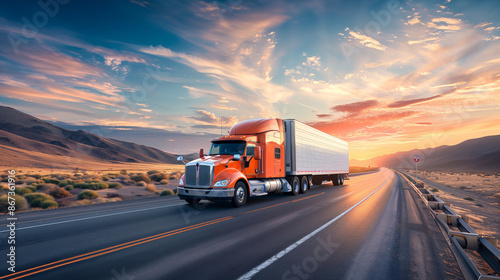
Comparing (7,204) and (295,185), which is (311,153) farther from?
(7,204)

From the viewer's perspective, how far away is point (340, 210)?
1088cm

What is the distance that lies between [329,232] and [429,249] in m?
2.30

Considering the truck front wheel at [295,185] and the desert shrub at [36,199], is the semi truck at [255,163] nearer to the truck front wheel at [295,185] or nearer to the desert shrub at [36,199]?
the truck front wheel at [295,185]

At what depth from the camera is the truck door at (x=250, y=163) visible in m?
12.4

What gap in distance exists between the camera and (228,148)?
12.8m

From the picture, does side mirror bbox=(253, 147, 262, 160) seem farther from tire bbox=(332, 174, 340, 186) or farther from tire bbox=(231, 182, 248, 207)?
tire bbox=(332, 174, 340, 186)

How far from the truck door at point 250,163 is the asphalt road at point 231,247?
10.3 feet

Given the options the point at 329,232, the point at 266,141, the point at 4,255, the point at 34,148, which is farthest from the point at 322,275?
the point at 34,148

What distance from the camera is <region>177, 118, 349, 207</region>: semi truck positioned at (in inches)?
433

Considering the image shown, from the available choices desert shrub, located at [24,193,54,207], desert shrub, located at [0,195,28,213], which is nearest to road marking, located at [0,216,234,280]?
desert shrub, located at [0,195,28,213]

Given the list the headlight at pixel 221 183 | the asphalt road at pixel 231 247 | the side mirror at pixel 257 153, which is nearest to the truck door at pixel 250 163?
the side mirror at pixel 257 153

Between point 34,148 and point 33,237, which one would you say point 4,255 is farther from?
point 34,148

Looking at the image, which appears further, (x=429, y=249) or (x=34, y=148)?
(x=34, y=148)

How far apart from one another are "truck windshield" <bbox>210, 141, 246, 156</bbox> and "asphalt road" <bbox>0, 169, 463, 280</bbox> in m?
3.67
